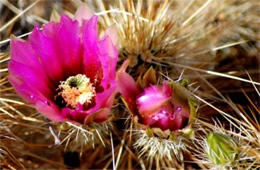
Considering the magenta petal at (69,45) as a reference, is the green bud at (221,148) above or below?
below

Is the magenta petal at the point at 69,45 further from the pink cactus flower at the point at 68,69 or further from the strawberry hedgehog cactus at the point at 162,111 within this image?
the strawberry hedgehog cactus at the point at 162,111

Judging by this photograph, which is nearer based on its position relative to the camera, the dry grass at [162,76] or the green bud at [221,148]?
the green bud at [221,148]

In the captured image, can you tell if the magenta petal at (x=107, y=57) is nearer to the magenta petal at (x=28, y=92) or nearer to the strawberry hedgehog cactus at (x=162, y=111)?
the strawberry hedgehog cactus at (x=162, y=111)

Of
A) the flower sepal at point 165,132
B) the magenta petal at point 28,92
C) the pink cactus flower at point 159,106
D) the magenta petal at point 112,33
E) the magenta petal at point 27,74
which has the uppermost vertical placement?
the magenta petal at point 112,33

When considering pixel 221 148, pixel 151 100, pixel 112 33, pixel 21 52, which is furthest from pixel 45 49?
pixel 221 148

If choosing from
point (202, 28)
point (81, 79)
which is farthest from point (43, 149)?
point (202, 28)

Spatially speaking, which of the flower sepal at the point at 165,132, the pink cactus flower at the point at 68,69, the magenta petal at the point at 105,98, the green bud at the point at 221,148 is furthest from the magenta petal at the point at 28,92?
the green bud at the point at 221,148

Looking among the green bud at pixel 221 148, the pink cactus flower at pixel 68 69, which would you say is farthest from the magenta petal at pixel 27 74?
the green bud at pixel 221 148

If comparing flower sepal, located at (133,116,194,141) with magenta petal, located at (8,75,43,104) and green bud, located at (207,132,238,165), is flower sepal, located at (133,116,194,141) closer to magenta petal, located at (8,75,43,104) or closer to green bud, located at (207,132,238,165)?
green bud, located at (207,132,238,165)

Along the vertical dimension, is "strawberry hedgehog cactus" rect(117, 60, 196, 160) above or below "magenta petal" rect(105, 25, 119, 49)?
below

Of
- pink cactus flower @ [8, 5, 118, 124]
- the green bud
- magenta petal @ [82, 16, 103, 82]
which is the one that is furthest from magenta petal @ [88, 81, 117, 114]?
the green bud
